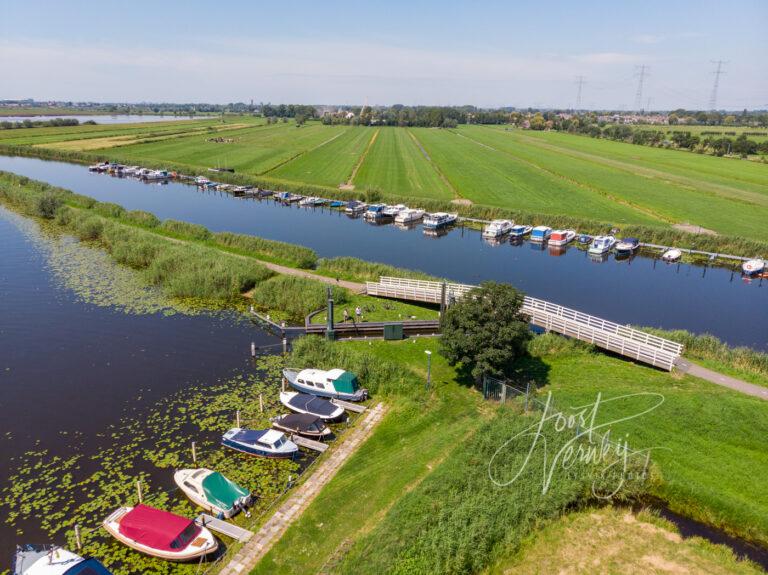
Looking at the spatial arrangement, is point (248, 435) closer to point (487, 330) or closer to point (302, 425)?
point (302, 425)

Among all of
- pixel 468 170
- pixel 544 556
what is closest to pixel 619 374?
pixel 544 556

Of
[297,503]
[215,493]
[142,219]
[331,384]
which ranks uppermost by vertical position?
[142,219]

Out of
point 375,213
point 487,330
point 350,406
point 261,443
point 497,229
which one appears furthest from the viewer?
point 375,213

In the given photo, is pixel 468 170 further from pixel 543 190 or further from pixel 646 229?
pixel 646 229

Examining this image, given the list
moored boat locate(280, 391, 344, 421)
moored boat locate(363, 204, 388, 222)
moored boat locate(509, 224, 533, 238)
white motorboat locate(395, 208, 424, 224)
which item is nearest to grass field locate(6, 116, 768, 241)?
white motorboat locate(395, 208, 424, 224)

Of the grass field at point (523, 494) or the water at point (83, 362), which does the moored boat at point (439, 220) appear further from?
the grass field at point (523, 494)

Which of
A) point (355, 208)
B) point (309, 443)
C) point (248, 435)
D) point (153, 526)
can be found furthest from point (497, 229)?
point (153, 526)

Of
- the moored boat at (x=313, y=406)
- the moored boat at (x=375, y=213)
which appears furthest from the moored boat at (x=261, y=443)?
the moored boat at (x=375, y=213)
